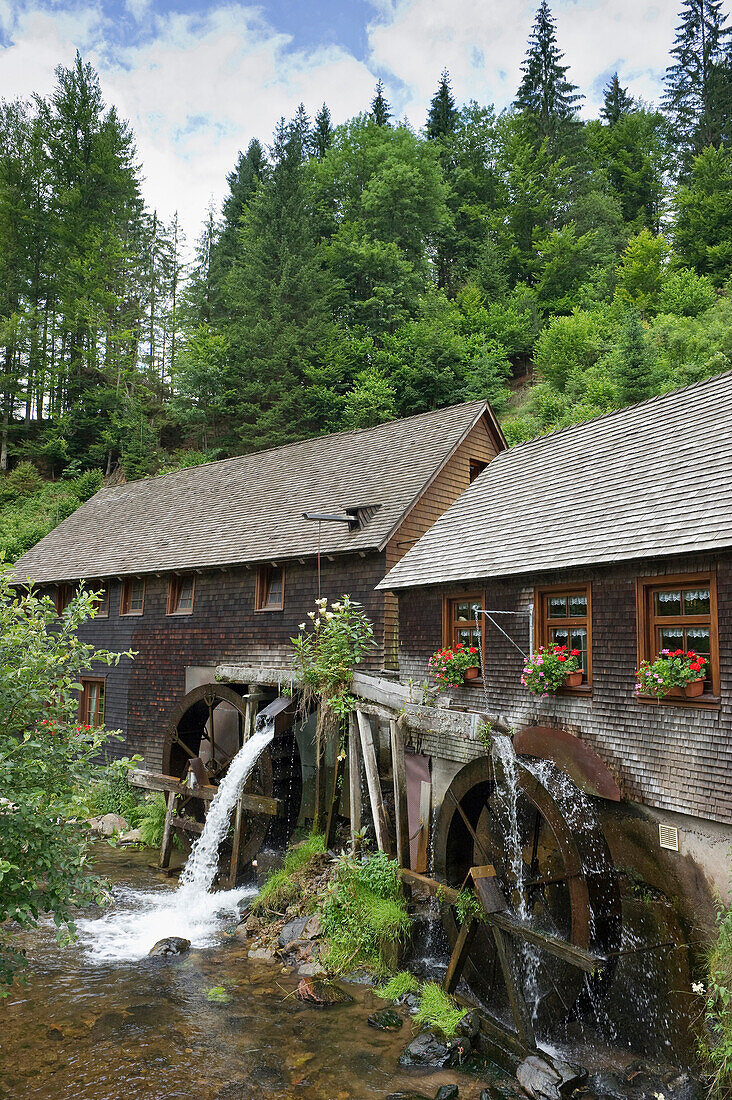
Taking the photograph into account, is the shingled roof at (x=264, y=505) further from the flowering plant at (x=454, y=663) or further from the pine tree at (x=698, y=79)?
the pine tree at (x=698, y=79)

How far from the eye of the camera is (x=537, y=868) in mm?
8609

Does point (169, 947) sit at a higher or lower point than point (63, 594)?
lower

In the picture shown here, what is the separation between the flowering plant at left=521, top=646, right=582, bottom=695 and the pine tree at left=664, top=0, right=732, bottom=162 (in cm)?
3595

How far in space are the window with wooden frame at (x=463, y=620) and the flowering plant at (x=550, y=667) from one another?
1415 mm

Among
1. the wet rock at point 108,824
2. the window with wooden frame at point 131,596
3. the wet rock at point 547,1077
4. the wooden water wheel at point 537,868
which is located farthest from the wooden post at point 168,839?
the wet rock at point 547,1077

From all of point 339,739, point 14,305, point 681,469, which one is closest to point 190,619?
point 339,739

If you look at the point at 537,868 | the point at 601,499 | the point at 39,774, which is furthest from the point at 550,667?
the point at 39,774

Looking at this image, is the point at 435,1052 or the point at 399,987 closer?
the point at 435,1052

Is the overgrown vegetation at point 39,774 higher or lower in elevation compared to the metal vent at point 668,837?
higher

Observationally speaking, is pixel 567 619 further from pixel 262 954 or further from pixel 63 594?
pixel 63 594

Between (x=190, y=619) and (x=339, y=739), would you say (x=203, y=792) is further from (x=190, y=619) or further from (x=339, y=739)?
(x=190, y=619)

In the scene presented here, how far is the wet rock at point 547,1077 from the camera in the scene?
5.89m

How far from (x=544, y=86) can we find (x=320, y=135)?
12454 millimetres

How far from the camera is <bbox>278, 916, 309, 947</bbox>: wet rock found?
8992 mm
